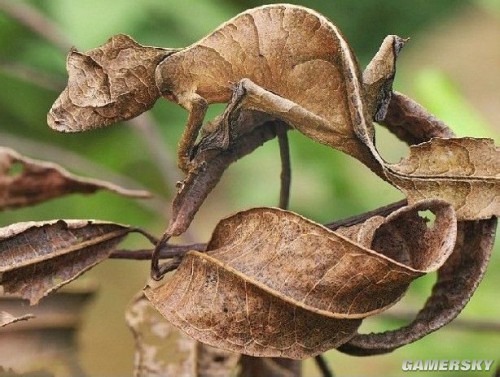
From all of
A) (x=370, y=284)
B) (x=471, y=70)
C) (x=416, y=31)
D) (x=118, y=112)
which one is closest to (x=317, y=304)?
(x=370, y=284)

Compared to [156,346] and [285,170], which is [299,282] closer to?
[285,170]

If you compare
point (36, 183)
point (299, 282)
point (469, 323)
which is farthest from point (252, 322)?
point (469, 323)

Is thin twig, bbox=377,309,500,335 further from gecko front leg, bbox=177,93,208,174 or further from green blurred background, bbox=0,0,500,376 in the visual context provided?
gecko front leg, bbox=177,93,208,174

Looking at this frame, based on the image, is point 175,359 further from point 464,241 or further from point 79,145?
point 79,145

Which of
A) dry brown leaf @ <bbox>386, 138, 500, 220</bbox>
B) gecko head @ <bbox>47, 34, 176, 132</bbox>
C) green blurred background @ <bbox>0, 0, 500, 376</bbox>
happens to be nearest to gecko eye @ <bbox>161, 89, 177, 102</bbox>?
gecko head @ <bbox>47, 34, 176, 132</bbox>

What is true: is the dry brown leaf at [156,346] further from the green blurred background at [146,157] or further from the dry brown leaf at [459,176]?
the green blurred background at [146,157]

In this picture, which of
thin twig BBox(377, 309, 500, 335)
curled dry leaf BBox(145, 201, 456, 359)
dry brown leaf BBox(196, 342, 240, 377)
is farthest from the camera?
thin twig BBox(377, 309, 500, 335)
